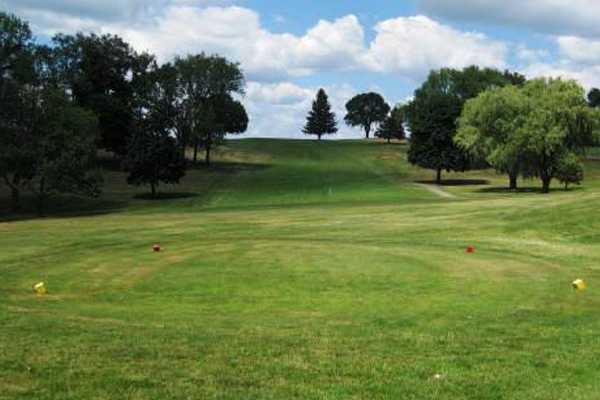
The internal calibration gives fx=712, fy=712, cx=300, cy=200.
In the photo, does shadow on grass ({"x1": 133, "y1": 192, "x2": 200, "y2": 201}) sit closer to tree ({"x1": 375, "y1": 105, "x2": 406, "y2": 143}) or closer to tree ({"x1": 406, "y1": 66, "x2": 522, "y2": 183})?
tree ({"x1": 406, "y1": 66, "x2": 522, "y2": 183})

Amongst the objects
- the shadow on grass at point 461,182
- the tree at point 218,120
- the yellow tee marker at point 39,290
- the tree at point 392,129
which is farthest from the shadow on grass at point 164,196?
the tree at point 392,129

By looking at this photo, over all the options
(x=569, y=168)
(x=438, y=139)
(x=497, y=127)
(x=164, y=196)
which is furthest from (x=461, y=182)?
(x=164, y=196)

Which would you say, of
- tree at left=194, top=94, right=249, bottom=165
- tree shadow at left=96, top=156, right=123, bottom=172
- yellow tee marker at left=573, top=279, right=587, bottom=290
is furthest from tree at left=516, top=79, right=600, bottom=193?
tree shadow at left=96, top=156, right=123, bottom=172

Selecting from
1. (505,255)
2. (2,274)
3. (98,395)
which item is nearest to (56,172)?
(2,274)

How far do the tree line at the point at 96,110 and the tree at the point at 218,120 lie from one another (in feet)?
0.57

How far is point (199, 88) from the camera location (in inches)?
4552

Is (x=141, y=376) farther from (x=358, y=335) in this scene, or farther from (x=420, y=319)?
(x=420, y=319)

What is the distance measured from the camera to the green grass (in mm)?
8945

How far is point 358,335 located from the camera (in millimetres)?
12531

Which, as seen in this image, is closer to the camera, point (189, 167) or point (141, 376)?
point (141, 376)

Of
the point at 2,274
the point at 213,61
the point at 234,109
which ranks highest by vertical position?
the point at 213,61

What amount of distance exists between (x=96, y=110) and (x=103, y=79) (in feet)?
25.3

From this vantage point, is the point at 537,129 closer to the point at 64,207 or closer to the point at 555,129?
the point at 555,129

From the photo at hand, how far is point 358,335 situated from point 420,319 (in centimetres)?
254
